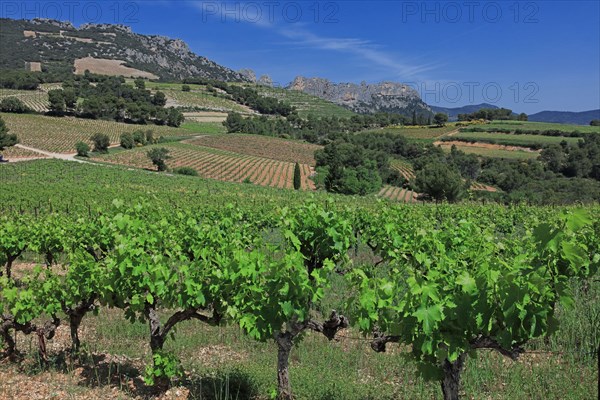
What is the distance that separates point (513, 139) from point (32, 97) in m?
142

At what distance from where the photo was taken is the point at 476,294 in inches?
155

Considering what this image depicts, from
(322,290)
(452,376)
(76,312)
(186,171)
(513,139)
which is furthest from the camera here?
(513,139)

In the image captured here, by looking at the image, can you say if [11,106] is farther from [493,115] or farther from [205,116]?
[493,115]

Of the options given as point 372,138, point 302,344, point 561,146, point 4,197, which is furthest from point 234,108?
point 302,344

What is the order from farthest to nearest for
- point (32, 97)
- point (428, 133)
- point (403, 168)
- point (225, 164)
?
point (428, 133), point (32, 97), point (403, 168), point (225, 164)

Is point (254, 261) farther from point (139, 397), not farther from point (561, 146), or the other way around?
point (561, 146)

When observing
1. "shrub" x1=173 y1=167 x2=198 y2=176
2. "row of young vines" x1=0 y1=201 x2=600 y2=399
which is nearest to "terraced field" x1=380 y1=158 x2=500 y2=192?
"shrub" x1=173 y1=167 x2=198 y2=176

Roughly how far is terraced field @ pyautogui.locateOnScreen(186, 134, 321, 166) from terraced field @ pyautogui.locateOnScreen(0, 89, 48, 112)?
49.3m

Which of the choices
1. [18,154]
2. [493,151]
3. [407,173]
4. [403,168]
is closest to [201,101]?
[18,154]

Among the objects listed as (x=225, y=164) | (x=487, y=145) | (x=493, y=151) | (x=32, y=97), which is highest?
(x=32, y=97)

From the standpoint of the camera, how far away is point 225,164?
253 feet

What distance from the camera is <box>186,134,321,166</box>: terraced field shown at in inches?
3610

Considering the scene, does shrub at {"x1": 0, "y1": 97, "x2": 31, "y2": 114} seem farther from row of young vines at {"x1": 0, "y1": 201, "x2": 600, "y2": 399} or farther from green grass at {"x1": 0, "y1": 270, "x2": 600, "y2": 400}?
row of young vines at {"x1": 0, "y1": 201, "x2": 600, "y2": 399}

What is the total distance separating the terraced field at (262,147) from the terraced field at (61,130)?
13009 millimetres
